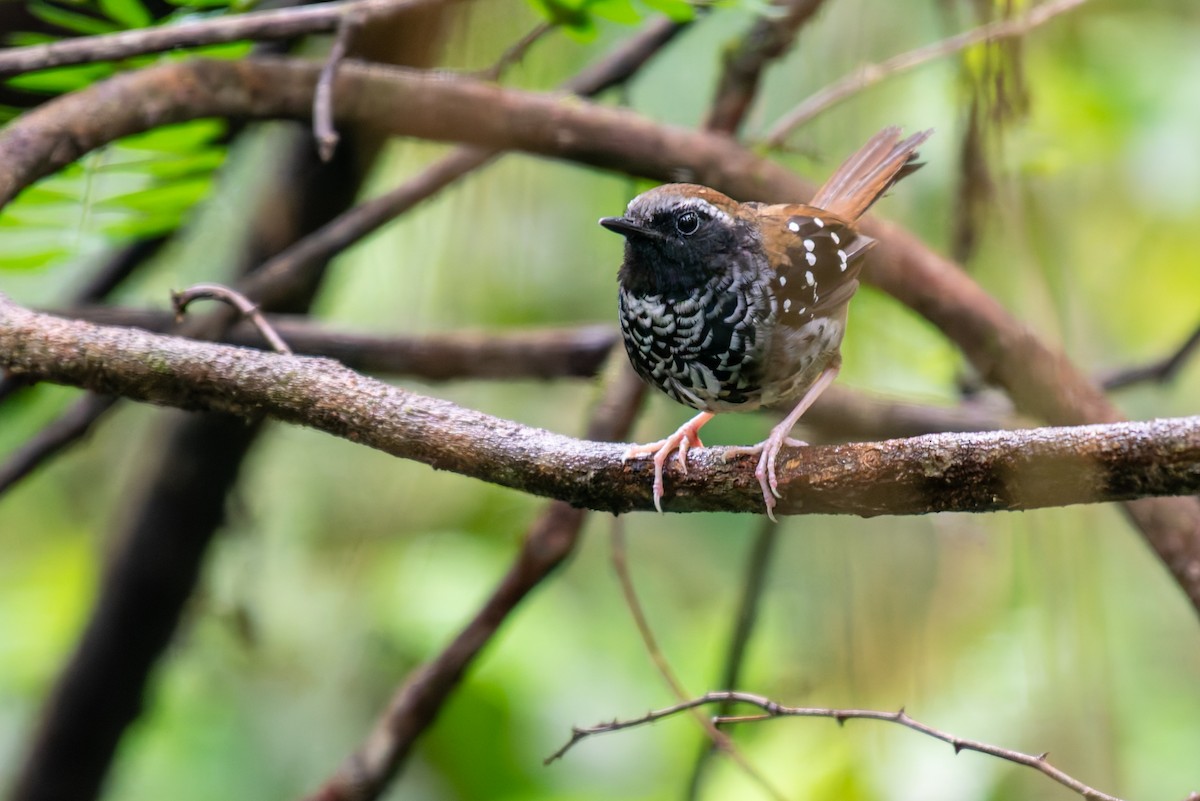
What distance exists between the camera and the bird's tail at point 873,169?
3111 millimetres

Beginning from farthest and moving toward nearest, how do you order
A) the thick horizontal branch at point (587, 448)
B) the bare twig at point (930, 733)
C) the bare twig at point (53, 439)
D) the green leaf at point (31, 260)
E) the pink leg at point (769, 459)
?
1. the bare twig at point (53, 439)
2. the green leaf at point (31, 260)
3. the pink leg at point (769, 459)
4. the bare twig at point (930, 733)
5. the thick horizontal branch at point (587, 448)

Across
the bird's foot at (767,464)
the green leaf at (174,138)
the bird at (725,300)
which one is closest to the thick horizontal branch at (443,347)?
the green leaf at (174,138)

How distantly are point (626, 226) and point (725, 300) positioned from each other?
33 cm

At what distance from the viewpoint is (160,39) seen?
2.86 m

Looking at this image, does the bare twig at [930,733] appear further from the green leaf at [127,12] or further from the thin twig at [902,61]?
the green leaf at [127,12]

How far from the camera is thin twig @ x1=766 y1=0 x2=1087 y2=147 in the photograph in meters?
2.19

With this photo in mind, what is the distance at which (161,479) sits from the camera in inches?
174

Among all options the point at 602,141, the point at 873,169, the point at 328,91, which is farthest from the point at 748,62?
the point at 328,91

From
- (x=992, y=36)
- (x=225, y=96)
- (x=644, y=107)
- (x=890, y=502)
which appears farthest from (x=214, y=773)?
(x=992, y=36)

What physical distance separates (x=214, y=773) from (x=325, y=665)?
0.69 metres

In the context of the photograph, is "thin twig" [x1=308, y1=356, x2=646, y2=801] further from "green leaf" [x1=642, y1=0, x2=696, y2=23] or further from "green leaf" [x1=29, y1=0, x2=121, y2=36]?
"green leaf" [x1=29, y1=0, x2=121, y2=36]

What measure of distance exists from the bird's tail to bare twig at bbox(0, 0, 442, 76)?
53.4 inches

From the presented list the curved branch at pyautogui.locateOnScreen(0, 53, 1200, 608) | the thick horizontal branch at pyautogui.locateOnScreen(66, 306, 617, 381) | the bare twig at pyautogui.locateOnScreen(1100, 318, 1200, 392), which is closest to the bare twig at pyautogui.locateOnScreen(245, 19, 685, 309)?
the curved branch at pyautogui.locateOnScreen(0, 53, 1200, 608)

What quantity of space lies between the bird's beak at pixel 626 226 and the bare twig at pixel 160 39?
0.86 m
